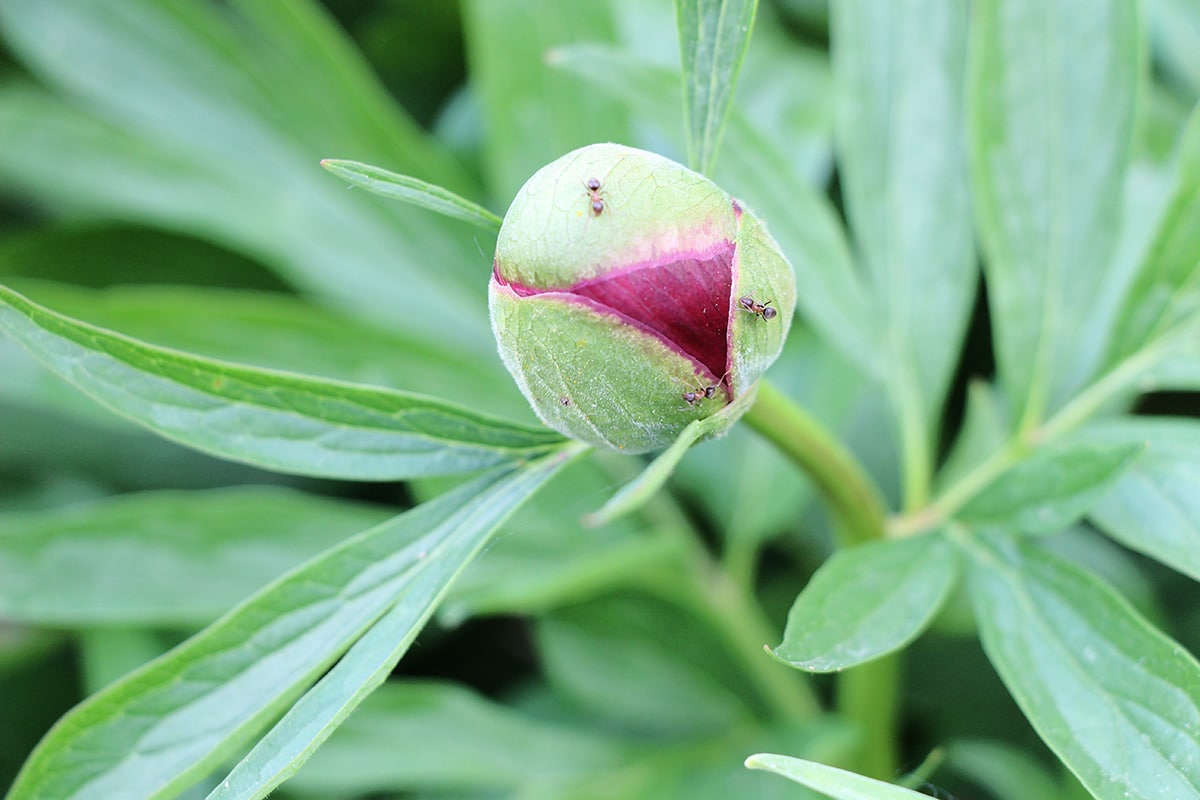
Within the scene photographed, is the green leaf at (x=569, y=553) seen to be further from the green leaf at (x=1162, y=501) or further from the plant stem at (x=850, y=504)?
the green leaf at (x=1162, y=501)


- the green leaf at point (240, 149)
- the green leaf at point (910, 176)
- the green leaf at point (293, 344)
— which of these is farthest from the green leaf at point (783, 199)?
the green leaf at point (240, 149)

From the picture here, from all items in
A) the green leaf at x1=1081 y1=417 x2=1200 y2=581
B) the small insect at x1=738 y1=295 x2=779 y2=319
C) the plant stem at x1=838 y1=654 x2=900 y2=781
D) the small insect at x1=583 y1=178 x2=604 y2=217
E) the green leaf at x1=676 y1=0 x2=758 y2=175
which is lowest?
the green leaf at x1=1081 y1=417 x2=1200 y2=581

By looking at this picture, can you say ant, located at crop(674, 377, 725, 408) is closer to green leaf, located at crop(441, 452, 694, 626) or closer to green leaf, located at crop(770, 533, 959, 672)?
green leaf, located at crop(770, 533, 959, 672)

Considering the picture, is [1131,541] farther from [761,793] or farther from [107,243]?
[107,243]

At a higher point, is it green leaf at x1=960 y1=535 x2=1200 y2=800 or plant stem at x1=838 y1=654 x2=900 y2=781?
plant stem at x1=838 y1=654 x2=900 y2=781

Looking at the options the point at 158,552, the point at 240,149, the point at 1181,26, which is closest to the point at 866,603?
the point at 158,552

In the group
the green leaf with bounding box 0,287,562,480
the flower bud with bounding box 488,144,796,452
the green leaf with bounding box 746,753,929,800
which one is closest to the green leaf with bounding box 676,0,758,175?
the flower bud with bounding box 488,144,796,452
